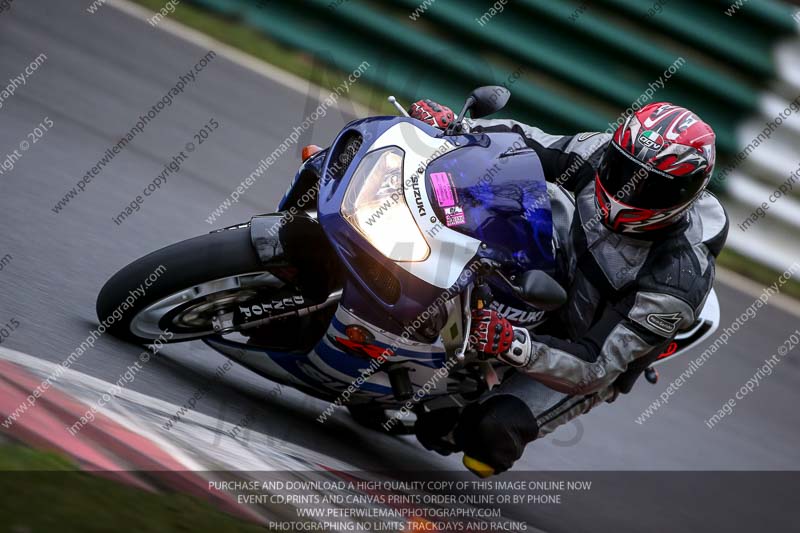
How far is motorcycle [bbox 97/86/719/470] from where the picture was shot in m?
3.12

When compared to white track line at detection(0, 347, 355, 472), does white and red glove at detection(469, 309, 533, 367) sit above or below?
above

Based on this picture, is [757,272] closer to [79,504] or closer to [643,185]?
[643,185]

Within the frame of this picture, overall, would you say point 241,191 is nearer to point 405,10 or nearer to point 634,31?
point 405,10

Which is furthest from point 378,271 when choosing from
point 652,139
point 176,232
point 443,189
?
point 176,232

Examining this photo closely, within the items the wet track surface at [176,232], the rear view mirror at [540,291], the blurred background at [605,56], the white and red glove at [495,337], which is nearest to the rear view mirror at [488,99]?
the wet track surface at [176,232]

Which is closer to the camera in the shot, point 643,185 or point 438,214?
point 438,214

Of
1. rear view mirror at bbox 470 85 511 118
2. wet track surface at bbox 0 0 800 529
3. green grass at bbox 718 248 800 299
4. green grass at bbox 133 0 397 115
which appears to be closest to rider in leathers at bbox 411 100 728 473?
rear view mirror at bbox 470 85 511 118

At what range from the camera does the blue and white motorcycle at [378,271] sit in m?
3.12

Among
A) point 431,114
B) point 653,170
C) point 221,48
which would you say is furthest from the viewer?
point 221,48

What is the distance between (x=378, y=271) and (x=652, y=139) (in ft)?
3.47

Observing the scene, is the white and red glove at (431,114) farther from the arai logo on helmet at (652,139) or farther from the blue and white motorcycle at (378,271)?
the arai logo on helmet at (652,139)

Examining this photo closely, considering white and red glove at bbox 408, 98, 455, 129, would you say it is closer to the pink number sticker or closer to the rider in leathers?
the rider in leathers

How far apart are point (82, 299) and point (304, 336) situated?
1139mm

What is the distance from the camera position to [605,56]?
736cm
